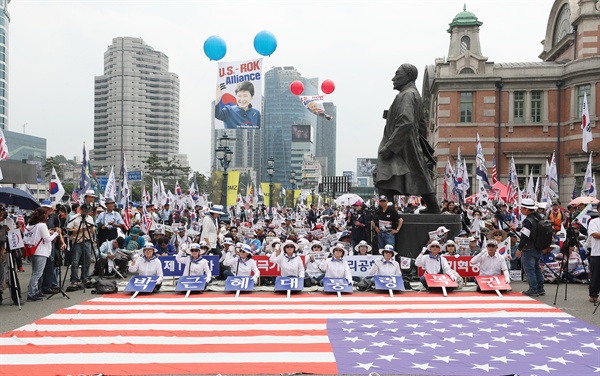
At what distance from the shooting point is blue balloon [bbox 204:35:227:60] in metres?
29.0

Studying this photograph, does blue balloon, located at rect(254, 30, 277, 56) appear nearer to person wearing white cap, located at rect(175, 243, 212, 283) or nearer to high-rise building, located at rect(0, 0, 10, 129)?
person wearing white cap, located at rect(175, 243, 212, 283)

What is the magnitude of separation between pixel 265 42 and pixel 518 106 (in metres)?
18.7

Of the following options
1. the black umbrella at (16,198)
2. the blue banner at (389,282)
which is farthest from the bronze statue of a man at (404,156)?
the black umbrella at (16,198)

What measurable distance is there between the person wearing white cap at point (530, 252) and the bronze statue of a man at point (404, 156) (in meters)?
2.62

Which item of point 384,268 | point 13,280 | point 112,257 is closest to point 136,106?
point 112,257

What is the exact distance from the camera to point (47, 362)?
6.39 metres

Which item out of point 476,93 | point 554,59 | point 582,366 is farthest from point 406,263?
point 554,59

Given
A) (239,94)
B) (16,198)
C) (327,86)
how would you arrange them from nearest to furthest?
(16,198), (239,94), (327,86)

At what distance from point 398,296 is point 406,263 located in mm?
1582

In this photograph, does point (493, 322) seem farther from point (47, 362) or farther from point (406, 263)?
point (47, 362)

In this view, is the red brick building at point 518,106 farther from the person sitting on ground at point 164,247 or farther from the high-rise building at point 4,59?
the high-rise building at point 4,59

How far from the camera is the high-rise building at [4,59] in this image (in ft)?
319

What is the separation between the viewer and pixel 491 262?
11.5 meters

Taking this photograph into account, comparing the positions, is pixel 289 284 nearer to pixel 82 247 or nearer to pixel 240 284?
pixel 240 284
